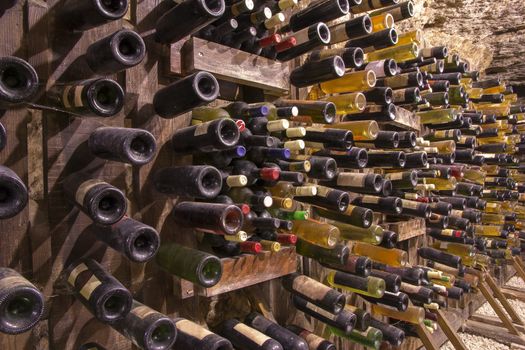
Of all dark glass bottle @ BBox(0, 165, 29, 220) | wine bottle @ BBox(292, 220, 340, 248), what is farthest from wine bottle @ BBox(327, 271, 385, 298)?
dark glass bottle @ BBox(0, 165, 29, 220)

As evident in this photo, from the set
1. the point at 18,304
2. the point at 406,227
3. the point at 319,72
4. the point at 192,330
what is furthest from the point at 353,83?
the point at 18,304

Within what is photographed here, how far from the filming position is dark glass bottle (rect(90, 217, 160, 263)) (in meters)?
0.79

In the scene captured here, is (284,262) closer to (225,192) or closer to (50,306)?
(225,192)

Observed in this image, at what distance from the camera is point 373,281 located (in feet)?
4.64

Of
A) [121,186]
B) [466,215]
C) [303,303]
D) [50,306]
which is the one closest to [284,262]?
[303,303]

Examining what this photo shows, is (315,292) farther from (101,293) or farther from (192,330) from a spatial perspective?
(101,293)

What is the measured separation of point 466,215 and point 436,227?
12.8 inches

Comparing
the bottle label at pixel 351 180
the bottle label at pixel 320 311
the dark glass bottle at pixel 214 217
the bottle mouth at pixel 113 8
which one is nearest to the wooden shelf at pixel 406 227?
the bottle label at pixel 351 180

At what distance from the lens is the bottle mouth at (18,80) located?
664 millimetres

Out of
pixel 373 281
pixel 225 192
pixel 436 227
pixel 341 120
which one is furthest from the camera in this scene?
pixel 436 227

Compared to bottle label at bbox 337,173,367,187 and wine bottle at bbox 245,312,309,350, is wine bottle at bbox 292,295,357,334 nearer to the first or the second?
wine bottle at bbox 245,312,309,350

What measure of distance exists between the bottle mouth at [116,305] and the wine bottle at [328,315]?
0.76m

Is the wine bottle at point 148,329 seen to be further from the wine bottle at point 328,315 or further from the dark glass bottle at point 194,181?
the wine bottle at point 328,315

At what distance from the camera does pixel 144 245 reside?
32.9 inches
